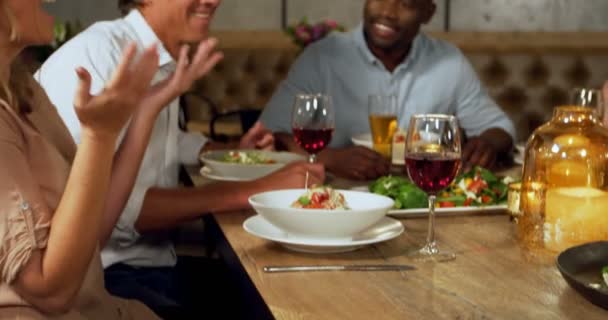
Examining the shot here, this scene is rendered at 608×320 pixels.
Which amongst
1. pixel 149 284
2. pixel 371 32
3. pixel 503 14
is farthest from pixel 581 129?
pixel 503 14

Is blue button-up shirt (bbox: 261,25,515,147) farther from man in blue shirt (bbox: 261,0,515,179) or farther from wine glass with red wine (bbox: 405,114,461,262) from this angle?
wine glass with red wine (bbox: 405,114,461,262)

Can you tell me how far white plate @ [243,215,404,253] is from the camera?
5.02 ft

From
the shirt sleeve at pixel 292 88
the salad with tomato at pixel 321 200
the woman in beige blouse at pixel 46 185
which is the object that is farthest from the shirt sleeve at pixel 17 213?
the shirt sleeve at pixel 292 88

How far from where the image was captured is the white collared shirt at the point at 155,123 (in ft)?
6.88

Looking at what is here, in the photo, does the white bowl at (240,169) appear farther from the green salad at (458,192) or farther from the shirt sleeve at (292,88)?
the shirt sleeve at (292,88)

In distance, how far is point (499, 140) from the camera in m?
2.72

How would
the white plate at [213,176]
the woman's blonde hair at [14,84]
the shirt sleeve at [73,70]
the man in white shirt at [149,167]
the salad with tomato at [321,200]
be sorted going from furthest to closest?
the white plate at [213,176], the shirt sleeve at [73,70], the man in white shirt at [149,167], the salad with tomato at [321,200], the woman's blonde hair at [14,84]

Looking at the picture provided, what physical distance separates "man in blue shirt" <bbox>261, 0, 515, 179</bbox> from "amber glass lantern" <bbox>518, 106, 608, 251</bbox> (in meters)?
1.55

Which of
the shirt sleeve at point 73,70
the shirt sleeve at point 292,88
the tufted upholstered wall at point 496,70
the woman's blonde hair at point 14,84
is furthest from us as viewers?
the tufted upholstered wall at point 496,70

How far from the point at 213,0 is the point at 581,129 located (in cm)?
108

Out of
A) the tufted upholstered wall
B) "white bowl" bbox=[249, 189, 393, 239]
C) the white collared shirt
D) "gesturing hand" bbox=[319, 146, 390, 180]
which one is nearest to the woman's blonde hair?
"white bowl" bbox=[249, 189, 393, 239]

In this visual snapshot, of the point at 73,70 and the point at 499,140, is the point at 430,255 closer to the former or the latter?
the point at 73,70

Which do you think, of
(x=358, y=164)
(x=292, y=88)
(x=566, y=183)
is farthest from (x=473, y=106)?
(x=566, y=183)

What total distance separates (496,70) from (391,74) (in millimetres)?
2066
